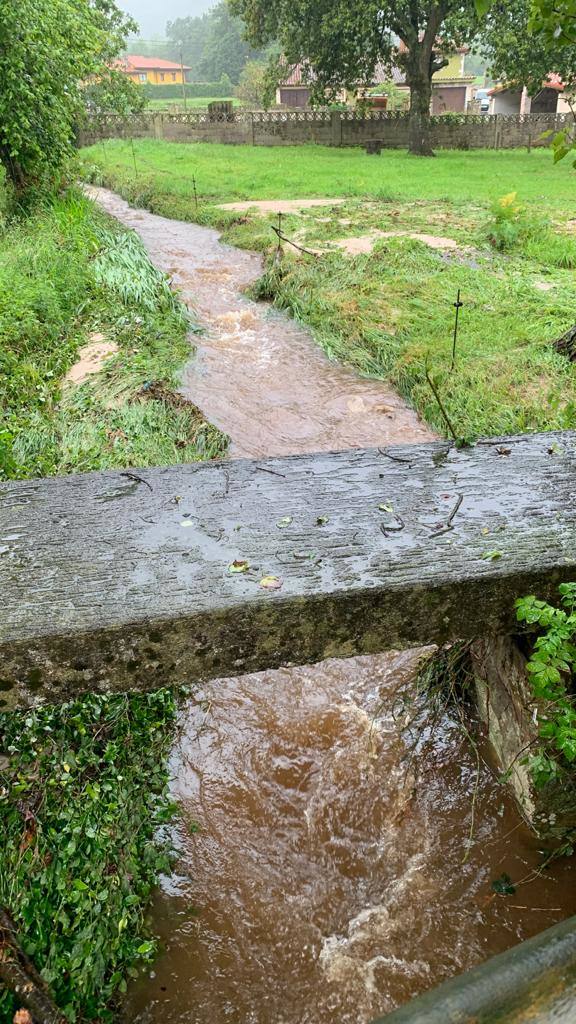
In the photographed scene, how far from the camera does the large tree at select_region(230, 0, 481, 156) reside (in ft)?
60.4

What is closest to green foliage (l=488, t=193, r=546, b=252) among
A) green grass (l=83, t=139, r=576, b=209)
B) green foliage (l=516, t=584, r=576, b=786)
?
green grass (l=83, t=139, r=576, b=209)

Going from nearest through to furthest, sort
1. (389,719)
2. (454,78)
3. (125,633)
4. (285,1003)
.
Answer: (125,633)
(285,1003)
(389,719)
(454,78)

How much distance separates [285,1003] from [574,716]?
1333 mm

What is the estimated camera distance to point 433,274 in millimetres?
8633

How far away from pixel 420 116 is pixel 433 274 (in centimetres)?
1668

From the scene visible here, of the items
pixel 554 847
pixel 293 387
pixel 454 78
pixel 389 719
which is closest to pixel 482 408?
pixel 293 387

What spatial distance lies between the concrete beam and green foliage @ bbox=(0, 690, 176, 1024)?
64 cm

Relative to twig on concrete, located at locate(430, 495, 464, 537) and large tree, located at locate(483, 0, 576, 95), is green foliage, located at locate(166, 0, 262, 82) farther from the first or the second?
twig on concrete, located at locate(430, 495, 464, 537)

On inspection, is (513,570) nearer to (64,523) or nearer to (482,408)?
(64,523)

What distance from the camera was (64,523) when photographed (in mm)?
2141

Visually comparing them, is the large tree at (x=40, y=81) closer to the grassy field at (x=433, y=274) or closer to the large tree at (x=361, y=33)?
the grassy field at (x=433, y=274)

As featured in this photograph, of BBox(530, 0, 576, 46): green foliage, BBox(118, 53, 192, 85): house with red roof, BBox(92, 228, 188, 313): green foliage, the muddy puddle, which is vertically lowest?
the muddy puddle

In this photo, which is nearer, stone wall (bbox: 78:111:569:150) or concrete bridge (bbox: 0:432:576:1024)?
concrete bridge (bbox: 0:432:576:1024)

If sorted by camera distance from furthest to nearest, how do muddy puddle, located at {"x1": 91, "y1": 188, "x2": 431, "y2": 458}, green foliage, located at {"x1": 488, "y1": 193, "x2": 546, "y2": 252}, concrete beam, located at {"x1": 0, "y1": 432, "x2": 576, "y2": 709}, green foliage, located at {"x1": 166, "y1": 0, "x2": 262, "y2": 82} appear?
green foliage, located at {"x1": 166, "y1": 0, "x2": 262, "y2": 82} → green foliage, located at {"x1": 488, "y1": 193, "x2": 546, "y2": 252} → muddy puddle, located at {"x1": 91, "y1": 188, "x2": 431, "y2": 458} → concrete beam, located at {"x1": 0, "y1": 432, "x2": 576, "y2": 709}
